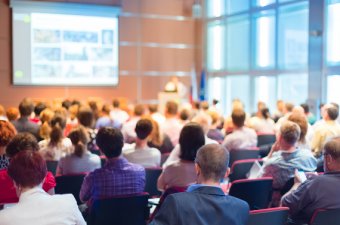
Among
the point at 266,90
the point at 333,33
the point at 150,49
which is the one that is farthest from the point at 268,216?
the point at 150,49

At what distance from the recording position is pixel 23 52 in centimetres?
1165

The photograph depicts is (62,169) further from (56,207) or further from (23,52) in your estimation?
(23,52)

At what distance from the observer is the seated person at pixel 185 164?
3.95 meters

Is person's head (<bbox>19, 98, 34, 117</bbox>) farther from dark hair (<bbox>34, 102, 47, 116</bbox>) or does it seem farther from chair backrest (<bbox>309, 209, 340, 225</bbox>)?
chair backrest (<bbox>309, 209, 340, 225</bbox>)

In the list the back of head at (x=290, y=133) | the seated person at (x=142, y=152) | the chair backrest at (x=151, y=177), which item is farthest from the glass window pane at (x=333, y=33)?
the chair backrest at (x=151, y=177)

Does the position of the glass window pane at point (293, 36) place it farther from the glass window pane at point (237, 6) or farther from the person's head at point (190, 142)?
the person's head at point (190, 142)

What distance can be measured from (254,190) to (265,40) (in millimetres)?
8781

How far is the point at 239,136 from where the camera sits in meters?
6.40

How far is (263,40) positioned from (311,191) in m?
9.49

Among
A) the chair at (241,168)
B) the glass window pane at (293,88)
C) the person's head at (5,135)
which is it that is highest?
the glass window pane at (293,88)

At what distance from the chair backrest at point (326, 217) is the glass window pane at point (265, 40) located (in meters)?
9.24

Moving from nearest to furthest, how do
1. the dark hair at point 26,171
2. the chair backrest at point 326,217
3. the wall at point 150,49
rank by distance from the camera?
the dark hair at point 26,171, the chair backrest at point 326,217, the wall at point 150,49

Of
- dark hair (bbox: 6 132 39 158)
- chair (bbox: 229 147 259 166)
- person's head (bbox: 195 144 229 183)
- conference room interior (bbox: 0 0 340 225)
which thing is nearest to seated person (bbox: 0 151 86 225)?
person's head (bbox: 195 144 229 183)

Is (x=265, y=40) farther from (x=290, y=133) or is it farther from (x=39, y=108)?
(x=290, y=133)
